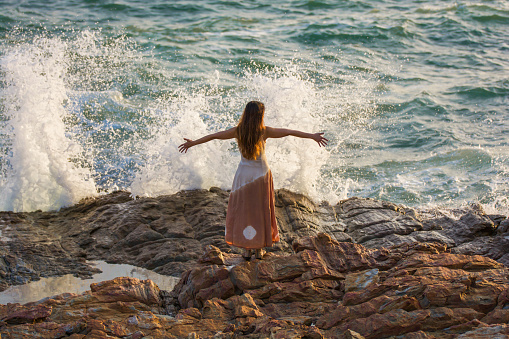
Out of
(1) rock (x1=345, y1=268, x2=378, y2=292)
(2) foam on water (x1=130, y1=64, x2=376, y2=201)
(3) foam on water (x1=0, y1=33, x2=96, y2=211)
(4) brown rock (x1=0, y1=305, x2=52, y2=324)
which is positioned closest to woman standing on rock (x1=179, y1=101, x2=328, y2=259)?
(1) rock (x1=345, y1=268, x2=378, y2=292)

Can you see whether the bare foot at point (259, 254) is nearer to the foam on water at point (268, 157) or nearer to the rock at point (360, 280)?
the rock at point (360, 280)

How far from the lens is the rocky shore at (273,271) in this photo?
320 cm

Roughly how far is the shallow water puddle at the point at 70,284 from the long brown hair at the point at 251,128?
1448mm

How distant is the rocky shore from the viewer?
3.20 m

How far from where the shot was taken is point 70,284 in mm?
4359

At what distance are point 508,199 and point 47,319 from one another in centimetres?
627

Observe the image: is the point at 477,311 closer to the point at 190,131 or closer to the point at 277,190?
the point at 277,190

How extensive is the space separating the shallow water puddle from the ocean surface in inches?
71.2

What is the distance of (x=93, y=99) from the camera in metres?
10.7

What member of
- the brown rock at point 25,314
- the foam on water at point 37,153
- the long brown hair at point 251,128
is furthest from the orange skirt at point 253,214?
the foam on water at point 37,153

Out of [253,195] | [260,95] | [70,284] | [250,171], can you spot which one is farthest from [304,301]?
[260,95]

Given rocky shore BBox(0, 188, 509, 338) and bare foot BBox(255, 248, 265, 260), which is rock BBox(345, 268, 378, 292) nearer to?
rocky shore BBox(0, 188, 509, 338)

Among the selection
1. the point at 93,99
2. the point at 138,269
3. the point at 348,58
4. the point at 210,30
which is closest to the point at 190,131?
the point at 138,269

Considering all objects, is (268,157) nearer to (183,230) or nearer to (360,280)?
(183,230)
